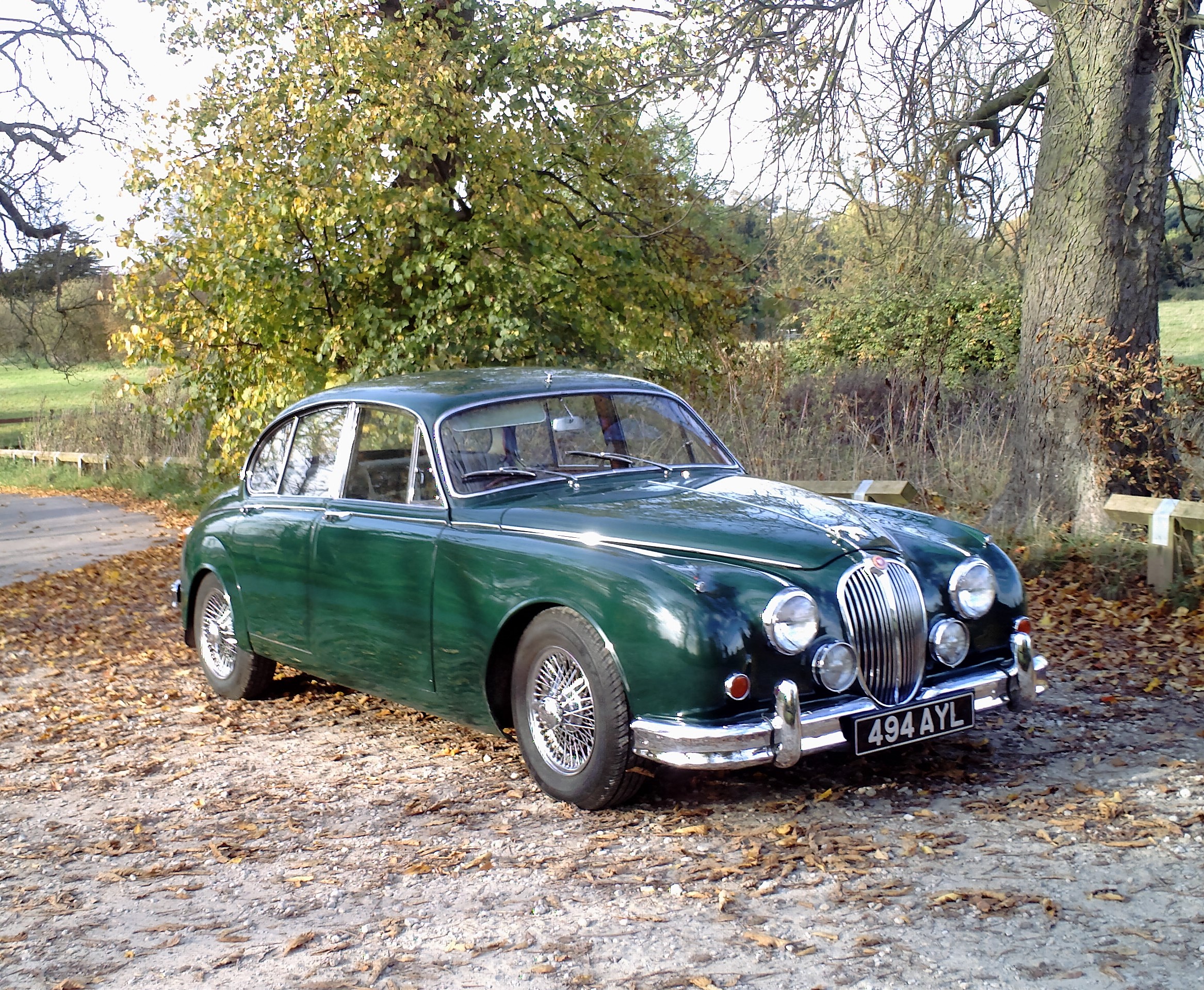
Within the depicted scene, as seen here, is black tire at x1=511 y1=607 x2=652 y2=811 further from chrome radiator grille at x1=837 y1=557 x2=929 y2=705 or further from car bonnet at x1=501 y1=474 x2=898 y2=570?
chrome radiator grille at x1=837 y1=557 x2=929 y2=705

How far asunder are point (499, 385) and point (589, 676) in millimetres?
1830

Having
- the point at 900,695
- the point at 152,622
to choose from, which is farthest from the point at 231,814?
the point at 152,622

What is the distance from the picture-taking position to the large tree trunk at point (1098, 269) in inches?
360

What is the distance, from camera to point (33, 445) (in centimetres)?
2862

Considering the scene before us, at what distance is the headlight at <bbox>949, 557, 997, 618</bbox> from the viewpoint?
16.3 feet

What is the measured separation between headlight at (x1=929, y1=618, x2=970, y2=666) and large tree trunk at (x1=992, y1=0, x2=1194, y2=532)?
16.1ft

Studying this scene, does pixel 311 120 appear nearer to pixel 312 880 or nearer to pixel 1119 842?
pixel 312 880

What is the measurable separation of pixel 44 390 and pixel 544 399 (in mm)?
59340

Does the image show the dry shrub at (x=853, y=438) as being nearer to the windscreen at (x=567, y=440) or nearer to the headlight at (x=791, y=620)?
the windscreen at (x=567, y=440)

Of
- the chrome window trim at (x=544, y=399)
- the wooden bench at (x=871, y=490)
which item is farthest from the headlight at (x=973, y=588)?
the wooden bench at (x=871, y=490)

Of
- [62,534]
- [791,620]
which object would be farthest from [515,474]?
[62,534]

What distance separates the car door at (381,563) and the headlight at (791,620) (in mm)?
1663

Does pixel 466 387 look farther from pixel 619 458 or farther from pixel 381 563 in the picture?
pixel 381 563

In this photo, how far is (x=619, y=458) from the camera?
19.4ft
